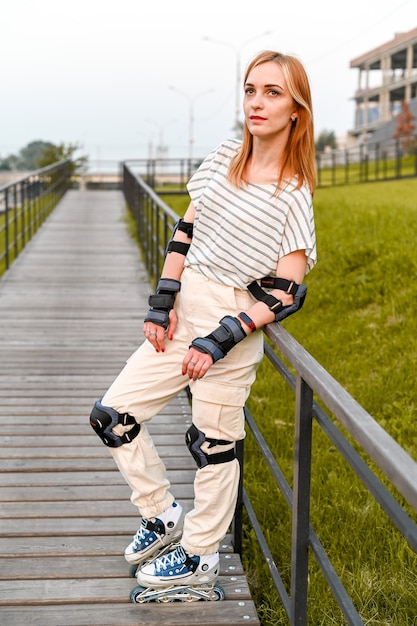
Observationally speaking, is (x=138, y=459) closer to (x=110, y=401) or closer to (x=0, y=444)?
(x=110, y=401)

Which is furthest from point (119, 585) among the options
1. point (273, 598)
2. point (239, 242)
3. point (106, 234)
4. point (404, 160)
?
point (404, 160)

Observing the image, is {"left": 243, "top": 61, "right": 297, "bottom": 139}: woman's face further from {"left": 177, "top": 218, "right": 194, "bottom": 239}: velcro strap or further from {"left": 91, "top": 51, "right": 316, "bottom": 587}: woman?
{"left": 177, "top": 218, "right": 194, "bottom": 239}: velcro strap

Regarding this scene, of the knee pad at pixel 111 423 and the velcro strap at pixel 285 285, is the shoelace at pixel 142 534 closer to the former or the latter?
the knee pad at pixel 111 423

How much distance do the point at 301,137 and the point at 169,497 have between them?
1228 mm

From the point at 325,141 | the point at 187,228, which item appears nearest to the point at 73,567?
the point at 187,228

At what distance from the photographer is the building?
51.8 meters

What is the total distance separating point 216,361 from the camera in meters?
2.55

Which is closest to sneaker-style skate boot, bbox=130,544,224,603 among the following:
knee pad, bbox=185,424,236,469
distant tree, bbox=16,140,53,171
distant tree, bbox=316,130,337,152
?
knee pad, bbox=185,424,236,469

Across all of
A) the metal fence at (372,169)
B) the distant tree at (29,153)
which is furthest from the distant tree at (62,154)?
the distant tree at (29,153)

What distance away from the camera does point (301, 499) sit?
2.31 metres

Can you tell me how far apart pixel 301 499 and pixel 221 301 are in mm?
651

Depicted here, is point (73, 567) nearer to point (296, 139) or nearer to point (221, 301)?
point (221, 301)

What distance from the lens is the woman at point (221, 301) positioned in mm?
2555

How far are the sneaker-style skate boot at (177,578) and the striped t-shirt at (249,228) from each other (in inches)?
34.8
